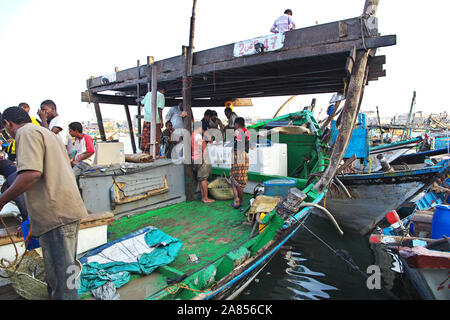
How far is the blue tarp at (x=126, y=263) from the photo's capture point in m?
2.69

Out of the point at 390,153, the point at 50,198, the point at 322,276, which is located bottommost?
the point at 322,276

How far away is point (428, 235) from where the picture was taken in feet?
13.4

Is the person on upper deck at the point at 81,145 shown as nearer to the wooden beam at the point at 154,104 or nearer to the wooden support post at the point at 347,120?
the wooden beam at the point at 154,104

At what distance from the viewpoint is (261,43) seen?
180 inches

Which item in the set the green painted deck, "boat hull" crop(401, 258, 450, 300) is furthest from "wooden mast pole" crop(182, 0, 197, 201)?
"boat hull" crop(401, 258, 450, 300)

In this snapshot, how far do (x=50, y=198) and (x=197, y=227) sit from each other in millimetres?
2586

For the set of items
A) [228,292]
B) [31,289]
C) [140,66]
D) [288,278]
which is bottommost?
[288,278]

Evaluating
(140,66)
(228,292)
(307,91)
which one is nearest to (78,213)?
(228,292)

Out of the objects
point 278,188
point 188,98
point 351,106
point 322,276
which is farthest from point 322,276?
point 188,98

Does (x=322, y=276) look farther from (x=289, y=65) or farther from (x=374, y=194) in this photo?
(x=289, y=65)

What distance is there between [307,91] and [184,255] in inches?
254

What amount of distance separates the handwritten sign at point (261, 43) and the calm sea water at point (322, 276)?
12.7 ft

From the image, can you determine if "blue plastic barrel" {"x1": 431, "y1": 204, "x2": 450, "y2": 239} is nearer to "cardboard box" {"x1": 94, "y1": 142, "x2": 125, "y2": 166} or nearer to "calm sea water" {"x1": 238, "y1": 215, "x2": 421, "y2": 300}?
"calm sea water" {"x1": 238, "y1": 215, "x2": 421, "y2": 300}

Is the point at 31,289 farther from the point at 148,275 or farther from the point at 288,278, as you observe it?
the point at 288,278
